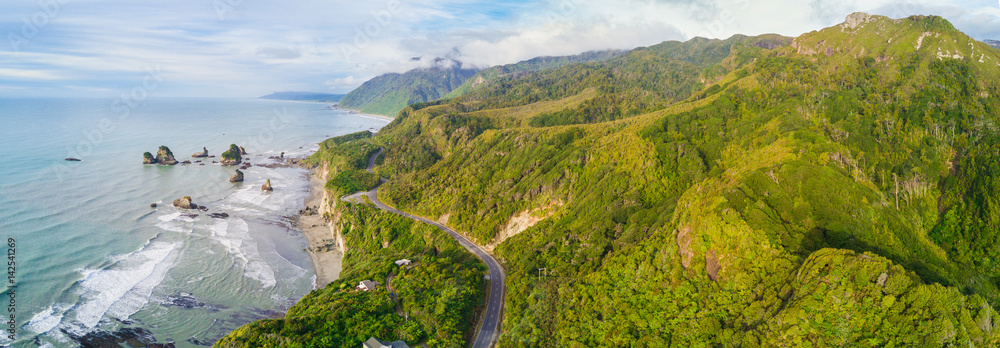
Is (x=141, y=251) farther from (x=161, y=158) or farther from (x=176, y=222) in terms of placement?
(x=161, y=158)

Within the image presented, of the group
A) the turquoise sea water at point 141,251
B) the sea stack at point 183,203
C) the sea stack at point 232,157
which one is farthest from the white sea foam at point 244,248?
the sea stack at point 232,157

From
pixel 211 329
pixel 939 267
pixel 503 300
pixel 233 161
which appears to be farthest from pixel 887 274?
pixel 233 161

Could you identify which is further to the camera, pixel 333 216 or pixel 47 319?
pixel 333 216

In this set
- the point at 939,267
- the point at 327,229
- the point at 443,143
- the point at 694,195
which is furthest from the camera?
the point at 443,143

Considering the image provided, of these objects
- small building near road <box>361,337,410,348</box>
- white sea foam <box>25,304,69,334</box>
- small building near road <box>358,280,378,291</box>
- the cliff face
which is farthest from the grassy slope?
white sea foam <box>25,304,69,334</box>

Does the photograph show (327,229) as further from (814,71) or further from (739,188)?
(814,71)

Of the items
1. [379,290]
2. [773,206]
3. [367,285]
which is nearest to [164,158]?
[367,285]

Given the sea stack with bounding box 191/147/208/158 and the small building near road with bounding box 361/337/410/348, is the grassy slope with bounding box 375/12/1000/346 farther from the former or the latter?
the sea stack with bounding box 191/147/208/158
